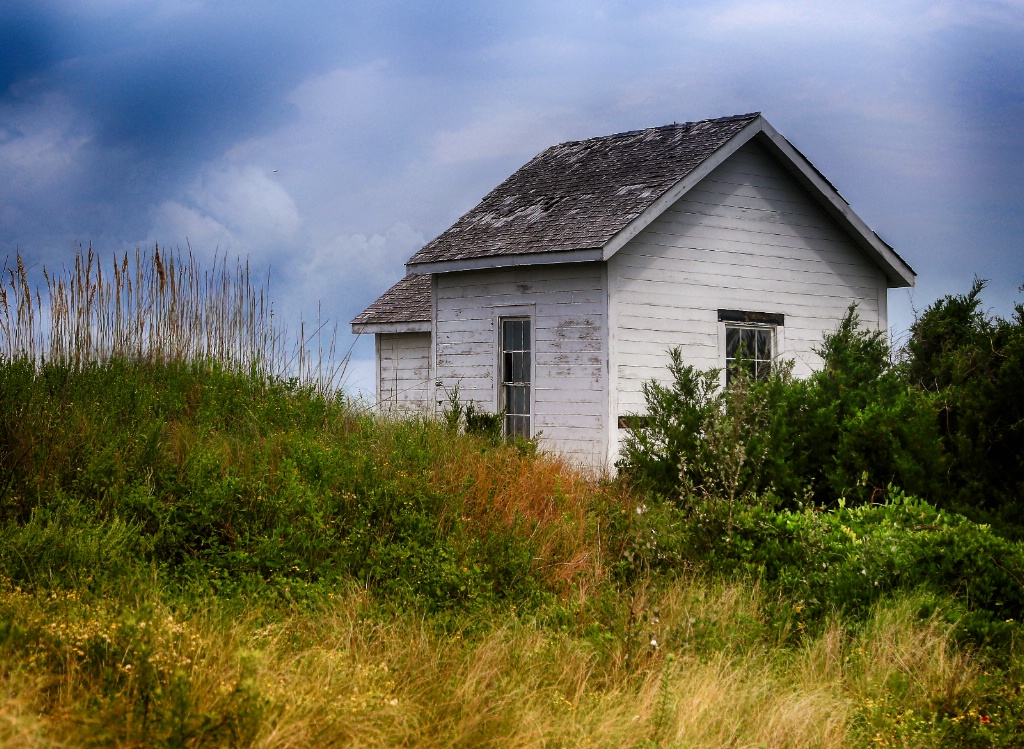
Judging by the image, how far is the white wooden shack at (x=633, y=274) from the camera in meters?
12.9

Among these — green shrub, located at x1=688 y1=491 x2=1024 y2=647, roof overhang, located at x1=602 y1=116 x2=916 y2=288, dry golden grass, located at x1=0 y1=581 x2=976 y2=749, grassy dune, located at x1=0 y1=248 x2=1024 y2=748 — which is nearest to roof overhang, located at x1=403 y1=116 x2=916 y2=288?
roof overhang, located at x1=602 y1=116 x2=916 y2=288

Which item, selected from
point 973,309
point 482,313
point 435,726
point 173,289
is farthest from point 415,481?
point 973,309

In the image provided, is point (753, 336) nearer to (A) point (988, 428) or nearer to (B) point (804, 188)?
(B) point (804, 188)

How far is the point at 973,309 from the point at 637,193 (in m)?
5.92

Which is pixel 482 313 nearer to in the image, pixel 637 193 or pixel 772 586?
pixel 637 193

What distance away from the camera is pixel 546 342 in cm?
1336

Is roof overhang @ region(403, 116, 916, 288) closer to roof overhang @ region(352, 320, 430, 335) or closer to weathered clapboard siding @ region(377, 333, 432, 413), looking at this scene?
roof overhang @ region(352, 320, 430, 335)

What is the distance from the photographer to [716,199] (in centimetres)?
1421

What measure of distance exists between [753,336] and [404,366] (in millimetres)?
6122

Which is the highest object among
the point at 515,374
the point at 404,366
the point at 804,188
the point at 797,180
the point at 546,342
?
the point at 797,180

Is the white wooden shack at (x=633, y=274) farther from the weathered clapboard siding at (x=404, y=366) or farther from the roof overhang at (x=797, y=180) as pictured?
the weathered clapboard siding at (x=404, y=366)

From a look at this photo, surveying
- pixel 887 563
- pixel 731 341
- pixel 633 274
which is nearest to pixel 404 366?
pixel 633 274

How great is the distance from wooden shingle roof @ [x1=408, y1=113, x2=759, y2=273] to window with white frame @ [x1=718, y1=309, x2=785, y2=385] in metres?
2.18

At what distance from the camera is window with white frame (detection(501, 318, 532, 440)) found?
13.8m
